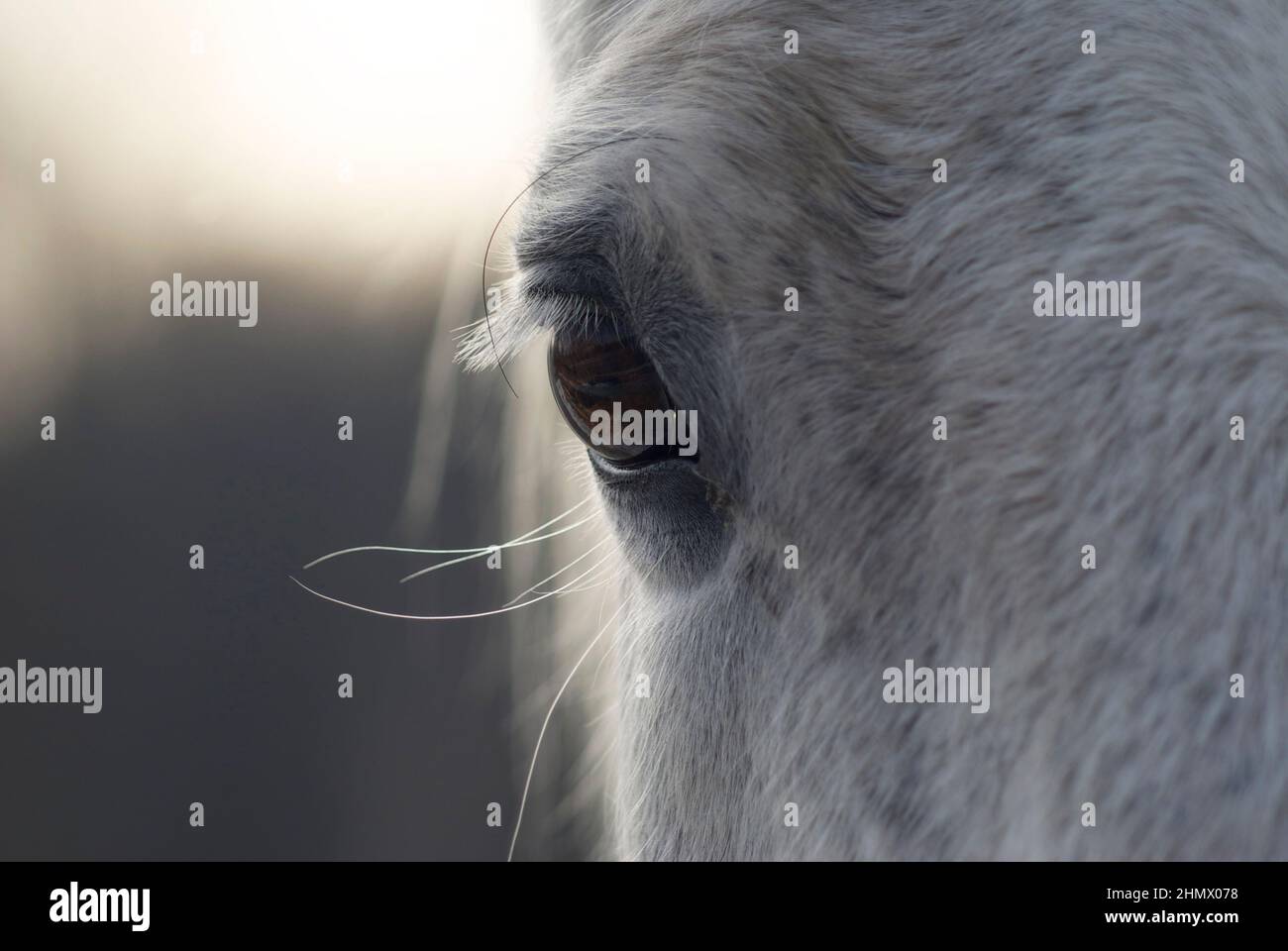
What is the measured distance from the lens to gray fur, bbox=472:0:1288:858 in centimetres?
44

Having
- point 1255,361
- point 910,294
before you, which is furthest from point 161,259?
point 1255,361

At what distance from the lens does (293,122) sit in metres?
1.32

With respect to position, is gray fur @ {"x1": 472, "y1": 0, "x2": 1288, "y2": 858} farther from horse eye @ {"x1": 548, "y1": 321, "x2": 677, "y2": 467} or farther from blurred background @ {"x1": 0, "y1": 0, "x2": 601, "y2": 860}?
blurred background @ {"x1": 0, "y1": 0, "x2": 601, "y2": 860}

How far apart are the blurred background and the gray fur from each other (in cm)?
50

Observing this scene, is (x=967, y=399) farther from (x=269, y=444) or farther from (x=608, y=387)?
(x=269, y=444)

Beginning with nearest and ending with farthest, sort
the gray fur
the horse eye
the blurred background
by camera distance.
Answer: the gray fur → the horse eye → the blurred background

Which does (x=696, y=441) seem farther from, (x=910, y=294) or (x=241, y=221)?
(x=241, y=221)

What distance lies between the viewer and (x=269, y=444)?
1.64m

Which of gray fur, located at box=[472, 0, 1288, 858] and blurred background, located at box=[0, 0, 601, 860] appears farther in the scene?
blurred background, located at box=[0, 0, 601, 860]

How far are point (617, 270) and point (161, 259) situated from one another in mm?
1113

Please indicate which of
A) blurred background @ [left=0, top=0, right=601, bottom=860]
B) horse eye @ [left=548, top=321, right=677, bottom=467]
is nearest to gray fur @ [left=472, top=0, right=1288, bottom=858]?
horse eye @ [left=548, top=321, right=677, bottom=467]

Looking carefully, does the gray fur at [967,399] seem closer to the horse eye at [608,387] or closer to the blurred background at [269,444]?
the horse eye at [608,387]

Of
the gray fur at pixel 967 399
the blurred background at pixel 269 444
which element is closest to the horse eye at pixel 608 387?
the gray fur at pixel 967 399

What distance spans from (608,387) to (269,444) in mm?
1143
